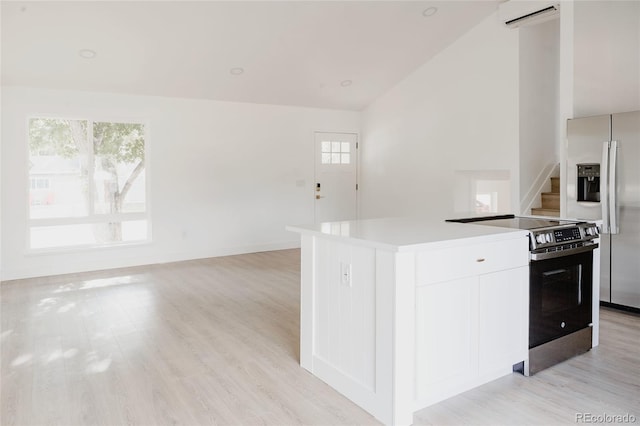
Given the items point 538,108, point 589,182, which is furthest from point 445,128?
point 589,182

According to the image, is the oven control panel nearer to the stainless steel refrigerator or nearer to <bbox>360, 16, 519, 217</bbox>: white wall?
the stainless steel refrigerator

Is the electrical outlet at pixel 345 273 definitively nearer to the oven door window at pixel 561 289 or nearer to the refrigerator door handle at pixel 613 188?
the oven door window at pixel 561 289

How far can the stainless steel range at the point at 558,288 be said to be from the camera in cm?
279

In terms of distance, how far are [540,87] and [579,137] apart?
1.83 metres

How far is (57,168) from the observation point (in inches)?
229

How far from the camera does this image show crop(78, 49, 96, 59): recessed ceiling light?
5.04 m

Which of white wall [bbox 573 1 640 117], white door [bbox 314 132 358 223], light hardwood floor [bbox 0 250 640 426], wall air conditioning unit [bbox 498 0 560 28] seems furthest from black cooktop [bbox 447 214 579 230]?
white door [bbox 314 132 358 223]

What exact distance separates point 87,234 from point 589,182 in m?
5.92

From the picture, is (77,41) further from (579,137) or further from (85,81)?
(579,137)

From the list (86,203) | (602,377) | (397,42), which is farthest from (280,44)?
(602,377)

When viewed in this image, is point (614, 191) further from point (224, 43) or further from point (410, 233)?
point (224, 43)

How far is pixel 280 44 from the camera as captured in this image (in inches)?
220

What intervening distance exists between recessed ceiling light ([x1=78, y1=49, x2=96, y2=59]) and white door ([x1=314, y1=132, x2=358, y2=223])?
12.1 ft

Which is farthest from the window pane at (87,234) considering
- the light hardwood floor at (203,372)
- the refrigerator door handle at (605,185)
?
the refrigerator door handle at (605,185)
